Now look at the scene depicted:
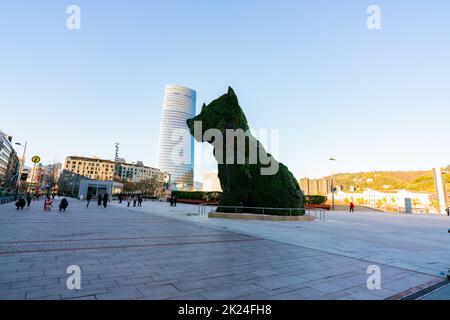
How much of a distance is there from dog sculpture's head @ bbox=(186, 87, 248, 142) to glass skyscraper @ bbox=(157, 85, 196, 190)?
142m

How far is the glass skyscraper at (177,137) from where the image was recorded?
161125mm

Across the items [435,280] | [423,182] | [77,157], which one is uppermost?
[77,157]

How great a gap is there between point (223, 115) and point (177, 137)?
154098mm

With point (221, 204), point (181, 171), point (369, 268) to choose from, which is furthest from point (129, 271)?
point (181, 171)

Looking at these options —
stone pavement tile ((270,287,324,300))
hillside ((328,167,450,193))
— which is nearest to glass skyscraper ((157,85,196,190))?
hillside ((328,167,450,193))

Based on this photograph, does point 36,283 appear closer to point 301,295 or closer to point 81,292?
point 81,292

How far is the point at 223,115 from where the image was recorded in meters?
18.2

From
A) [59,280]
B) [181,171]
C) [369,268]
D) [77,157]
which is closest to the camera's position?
[59,280]

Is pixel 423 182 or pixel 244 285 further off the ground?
pixel 423 182

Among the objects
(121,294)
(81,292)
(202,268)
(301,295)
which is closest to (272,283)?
(301,295)
